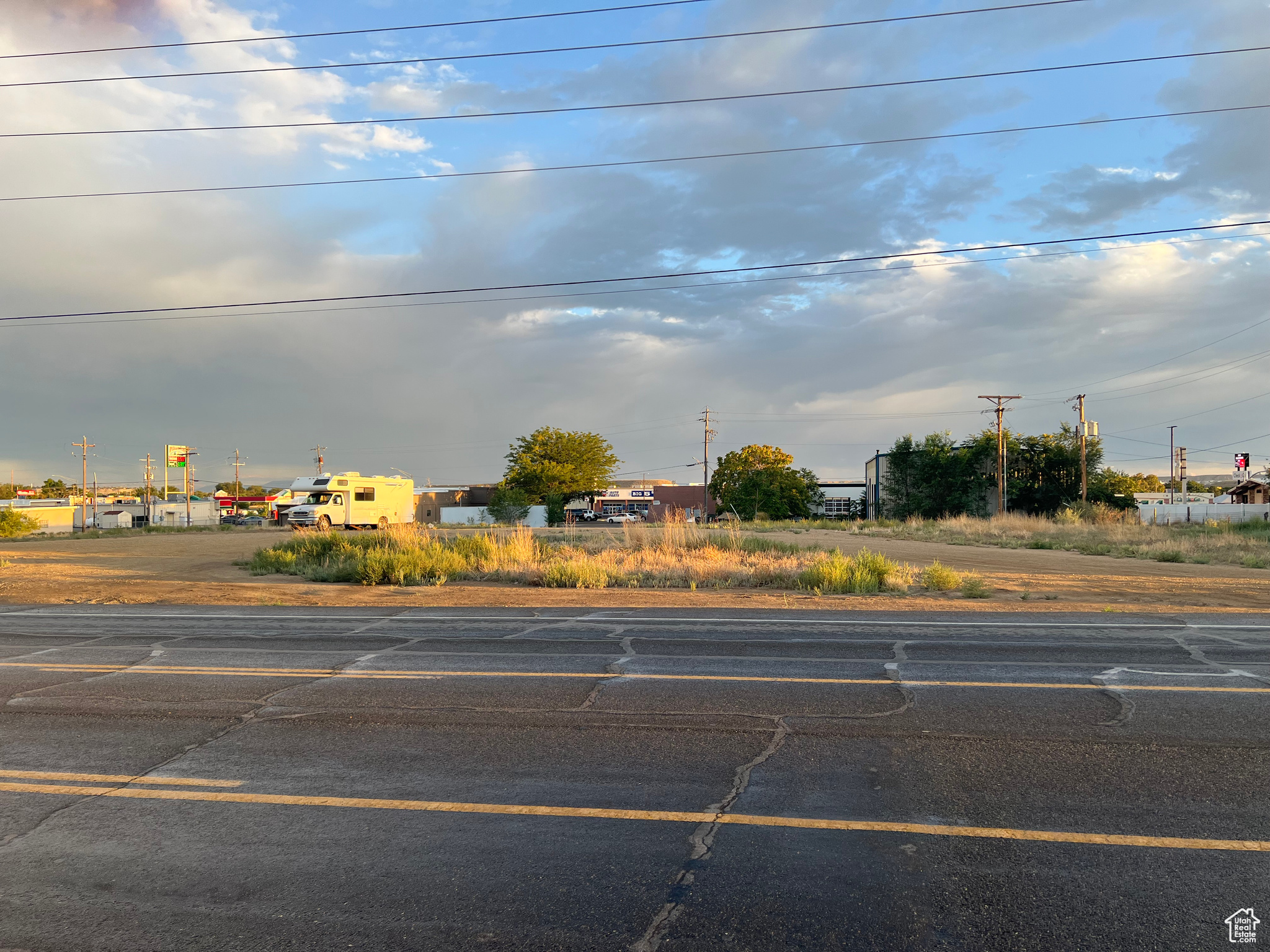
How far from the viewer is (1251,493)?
80750 mm

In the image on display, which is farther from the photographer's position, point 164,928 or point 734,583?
point 734,583

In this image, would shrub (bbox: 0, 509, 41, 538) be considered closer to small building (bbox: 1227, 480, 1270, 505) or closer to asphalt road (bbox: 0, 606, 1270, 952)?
asphalt road (bbox: 0, 606, 1270, 952)

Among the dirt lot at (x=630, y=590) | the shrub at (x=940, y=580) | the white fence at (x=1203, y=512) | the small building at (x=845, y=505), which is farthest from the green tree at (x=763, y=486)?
the shrub at (x=940, y=580)

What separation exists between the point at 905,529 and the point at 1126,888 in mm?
47076

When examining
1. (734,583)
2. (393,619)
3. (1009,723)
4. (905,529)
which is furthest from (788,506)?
(1009,723)

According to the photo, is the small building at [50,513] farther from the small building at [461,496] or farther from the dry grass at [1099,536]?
the dry grass at [1099,536]

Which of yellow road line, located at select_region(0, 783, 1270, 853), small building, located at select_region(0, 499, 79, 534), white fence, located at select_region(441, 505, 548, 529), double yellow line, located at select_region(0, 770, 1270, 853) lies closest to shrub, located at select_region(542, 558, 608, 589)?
A: double yellow line, located at select_region(0, 770, 1270, 853)

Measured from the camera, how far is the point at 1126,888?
364 centimetres

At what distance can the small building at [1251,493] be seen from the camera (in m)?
77.6

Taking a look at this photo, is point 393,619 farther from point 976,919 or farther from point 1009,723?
point 976,919

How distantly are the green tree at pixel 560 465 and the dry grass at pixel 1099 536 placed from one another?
3181cm

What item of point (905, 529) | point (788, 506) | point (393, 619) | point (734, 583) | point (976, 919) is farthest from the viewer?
point (788, 506)

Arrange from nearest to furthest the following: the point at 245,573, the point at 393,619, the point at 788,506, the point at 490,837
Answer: the point at 490,837 < the point at 393,619 < the point at 245,573 < the point at 788,506

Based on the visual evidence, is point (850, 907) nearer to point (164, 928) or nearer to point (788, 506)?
point (164, 928)
